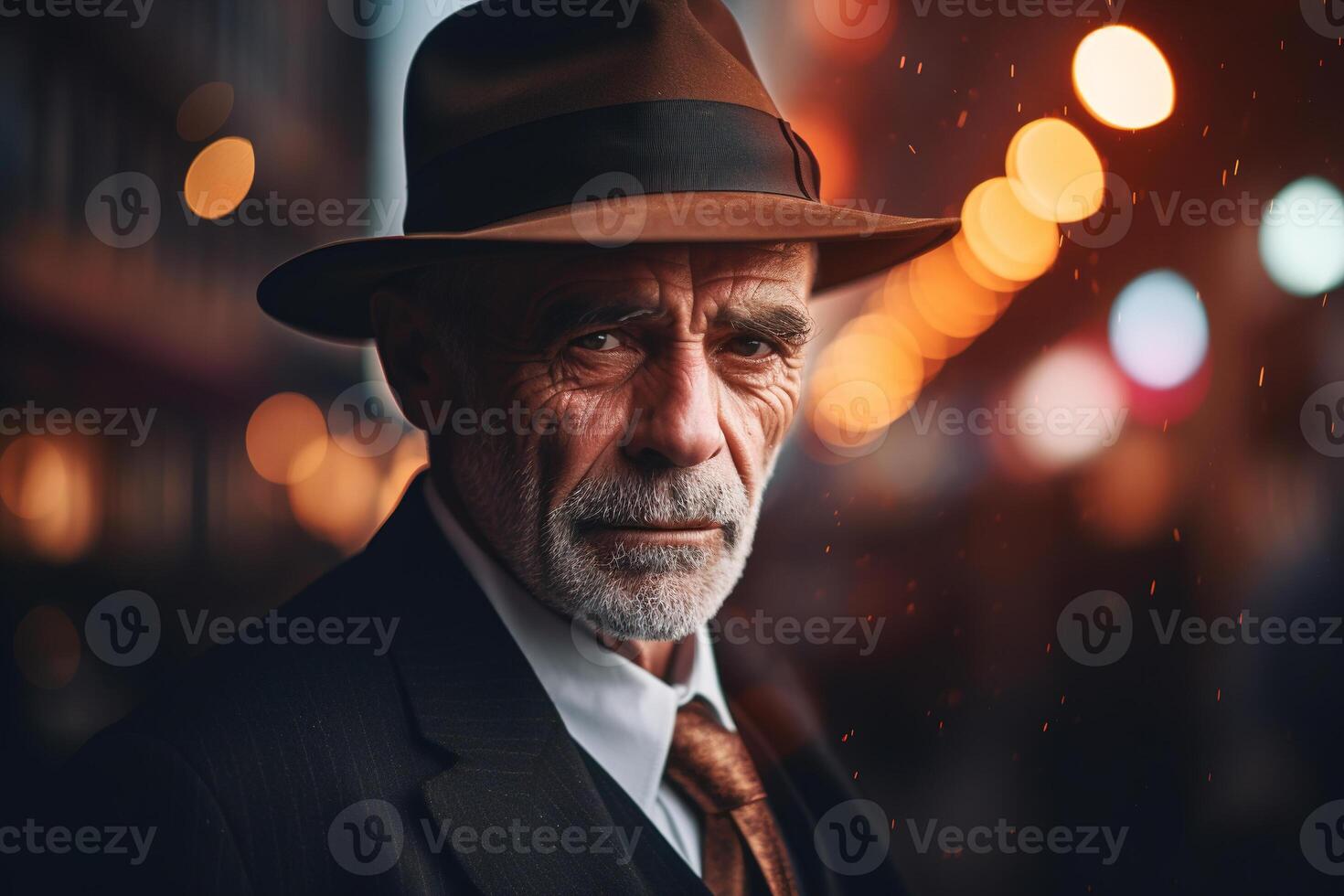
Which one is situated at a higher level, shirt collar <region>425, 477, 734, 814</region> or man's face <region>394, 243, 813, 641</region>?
man's face <region>394, 243, 813, 641</region>

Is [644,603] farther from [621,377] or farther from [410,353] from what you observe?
[410,353]

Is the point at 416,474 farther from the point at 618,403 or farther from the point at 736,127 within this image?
the point at 736,127

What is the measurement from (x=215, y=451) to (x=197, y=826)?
1.64 metres

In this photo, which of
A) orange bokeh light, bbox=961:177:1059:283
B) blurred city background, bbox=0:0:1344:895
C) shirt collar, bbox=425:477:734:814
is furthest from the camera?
orange bokeh light, bbox=961:177:1059:283

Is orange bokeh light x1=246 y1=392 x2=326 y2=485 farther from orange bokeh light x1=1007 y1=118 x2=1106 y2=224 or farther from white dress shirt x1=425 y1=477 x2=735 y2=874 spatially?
orange bokeh light x1=1007 y1=118 x2=1106 y2=224

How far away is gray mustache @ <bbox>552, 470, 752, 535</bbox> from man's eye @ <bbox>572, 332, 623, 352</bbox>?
0.26 meters

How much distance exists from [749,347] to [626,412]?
1.03ft

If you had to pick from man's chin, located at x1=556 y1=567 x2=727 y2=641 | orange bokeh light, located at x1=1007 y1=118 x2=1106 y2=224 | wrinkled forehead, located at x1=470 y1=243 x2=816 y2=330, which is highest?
orange bokeh light, located at x1=1007 y1=118 x2=1106 y2=224

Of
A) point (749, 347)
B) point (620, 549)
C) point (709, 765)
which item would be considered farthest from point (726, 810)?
point (749, 347)

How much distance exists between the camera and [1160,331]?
2.61 meters

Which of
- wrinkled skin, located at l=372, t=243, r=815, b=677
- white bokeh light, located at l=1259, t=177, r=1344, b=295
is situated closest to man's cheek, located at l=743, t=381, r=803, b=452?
wrinkled skin, located at l=372, t=243, r=815, b=677

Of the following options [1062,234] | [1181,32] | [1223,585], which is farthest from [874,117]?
[1223,585]

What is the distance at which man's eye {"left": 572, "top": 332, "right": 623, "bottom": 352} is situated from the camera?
1.59 metres

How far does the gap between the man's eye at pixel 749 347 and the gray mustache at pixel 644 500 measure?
27 centimetres
